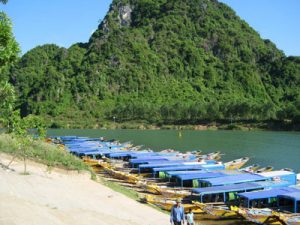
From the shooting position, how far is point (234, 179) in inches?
1100

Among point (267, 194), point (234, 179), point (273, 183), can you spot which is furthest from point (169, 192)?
point (273, 183)

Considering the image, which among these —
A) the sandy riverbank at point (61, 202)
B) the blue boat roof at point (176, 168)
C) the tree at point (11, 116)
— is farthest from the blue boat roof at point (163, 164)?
the tree at point (11, 116)

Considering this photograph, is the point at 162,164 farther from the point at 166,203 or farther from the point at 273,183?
the point at 166,203

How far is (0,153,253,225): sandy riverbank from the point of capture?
15562 mm

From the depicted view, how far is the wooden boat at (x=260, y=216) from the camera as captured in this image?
20688 millimetres

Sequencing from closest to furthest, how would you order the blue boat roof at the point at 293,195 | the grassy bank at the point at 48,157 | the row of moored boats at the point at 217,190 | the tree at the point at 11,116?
Result: the tree at the point at 11,116
the blue boat roof at the point at 293,195
the row of moored boats at the point at 217,190
the grassy bank at the point at 48,157

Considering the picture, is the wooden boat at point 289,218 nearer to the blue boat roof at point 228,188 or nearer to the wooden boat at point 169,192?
the blue boat roof at point 228,188

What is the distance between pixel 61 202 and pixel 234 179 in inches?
529

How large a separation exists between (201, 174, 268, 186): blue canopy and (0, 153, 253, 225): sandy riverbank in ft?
14.7

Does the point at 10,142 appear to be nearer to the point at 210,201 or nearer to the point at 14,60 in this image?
the point at 210,201

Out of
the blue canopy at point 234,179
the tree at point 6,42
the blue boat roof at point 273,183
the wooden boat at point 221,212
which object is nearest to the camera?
the tree at point 6,42

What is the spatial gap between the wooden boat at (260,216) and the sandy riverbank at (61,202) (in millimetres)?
1446

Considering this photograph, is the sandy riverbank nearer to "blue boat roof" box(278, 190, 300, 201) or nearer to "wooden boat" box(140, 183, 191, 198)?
"blue boat roof" box(278, 190, 300, 201)

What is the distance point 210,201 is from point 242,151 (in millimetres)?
37411
